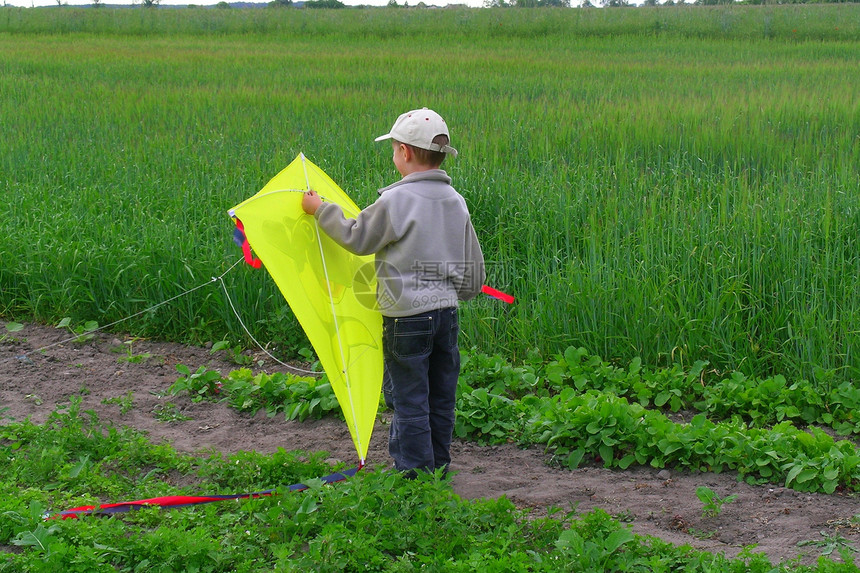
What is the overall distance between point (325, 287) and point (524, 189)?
2.86m

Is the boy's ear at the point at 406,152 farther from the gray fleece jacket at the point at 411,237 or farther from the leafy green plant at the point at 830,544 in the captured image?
the leafy green plant at the point at 830,544

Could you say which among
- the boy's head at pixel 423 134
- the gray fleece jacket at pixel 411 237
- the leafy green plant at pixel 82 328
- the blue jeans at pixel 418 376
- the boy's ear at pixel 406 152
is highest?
the boy's head at pixel 423 134

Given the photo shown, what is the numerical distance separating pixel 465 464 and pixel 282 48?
17.2m

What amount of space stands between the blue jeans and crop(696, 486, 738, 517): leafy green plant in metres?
0.93

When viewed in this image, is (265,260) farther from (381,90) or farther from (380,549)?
(381,90)

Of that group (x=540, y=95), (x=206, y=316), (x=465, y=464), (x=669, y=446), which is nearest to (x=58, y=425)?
(x=206, y=316)

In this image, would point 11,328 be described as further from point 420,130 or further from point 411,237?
point 420,130

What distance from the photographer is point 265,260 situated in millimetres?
3070

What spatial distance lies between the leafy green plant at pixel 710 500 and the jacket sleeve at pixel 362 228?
4.67ft

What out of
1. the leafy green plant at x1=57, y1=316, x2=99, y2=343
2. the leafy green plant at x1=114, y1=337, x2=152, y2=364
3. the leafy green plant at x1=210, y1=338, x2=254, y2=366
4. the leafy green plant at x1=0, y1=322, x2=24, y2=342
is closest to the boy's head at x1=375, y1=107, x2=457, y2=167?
the leafy green plant at x1=210, y1=338, x2=254, y2=366

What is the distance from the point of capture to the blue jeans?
120 inches

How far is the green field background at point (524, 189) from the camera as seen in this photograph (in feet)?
14.6

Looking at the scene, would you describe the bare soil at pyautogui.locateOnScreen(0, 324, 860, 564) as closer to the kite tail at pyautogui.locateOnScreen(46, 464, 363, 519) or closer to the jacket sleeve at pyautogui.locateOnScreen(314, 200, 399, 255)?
the kite tail at pyautogui.locateOnScreen(46, 464, 363, 519)

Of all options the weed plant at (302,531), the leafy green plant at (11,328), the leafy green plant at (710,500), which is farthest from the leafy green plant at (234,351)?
the leafy green plant at (710,500)
